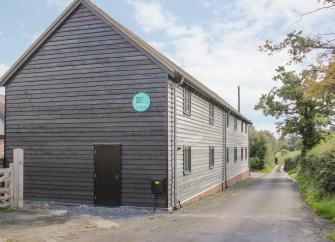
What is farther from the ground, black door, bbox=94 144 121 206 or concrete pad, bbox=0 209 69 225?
black door, bbox=94 144 121 206

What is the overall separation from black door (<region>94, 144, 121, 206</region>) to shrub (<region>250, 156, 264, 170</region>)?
44.9 m

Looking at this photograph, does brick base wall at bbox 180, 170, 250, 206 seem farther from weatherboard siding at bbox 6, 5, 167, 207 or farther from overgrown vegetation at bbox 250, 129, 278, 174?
overgrown vegetation at bbox 250, 129, 278, 174

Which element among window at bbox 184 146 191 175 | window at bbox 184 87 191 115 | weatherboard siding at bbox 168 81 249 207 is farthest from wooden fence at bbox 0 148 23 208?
window at bbox 184 87 191 115

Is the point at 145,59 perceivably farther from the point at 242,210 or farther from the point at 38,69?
the point at 242,210

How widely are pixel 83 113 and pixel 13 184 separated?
4.16 m

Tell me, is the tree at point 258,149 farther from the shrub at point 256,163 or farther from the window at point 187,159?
the window at point 187,159

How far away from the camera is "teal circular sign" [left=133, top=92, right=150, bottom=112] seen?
52.5ft

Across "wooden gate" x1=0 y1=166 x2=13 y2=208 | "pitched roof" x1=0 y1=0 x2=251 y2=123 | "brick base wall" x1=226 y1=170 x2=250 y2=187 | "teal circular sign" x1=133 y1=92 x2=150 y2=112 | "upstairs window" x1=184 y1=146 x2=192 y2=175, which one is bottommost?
"brick base wall" x1=226 y1=170 x2=250 y2=187

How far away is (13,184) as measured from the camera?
14.2 metres

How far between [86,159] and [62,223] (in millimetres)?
4740

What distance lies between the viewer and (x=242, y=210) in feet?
54.2

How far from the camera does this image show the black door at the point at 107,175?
1623cm

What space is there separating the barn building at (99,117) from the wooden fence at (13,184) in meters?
3.00

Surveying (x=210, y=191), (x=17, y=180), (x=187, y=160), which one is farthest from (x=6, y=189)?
(x=210, y=191)
